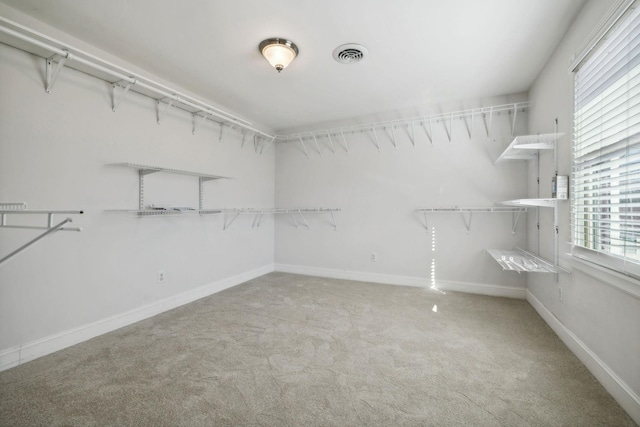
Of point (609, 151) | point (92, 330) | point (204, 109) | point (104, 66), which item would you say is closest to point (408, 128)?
point (609, 151)

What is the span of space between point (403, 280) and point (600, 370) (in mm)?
2196

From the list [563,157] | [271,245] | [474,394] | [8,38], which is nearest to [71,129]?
[8,38]

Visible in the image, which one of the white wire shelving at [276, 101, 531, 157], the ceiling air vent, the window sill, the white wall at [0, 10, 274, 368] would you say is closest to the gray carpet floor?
the white wall at [0, 10, 274, 368]

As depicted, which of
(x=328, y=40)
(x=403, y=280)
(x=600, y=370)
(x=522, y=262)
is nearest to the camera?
(x=600, y=370)

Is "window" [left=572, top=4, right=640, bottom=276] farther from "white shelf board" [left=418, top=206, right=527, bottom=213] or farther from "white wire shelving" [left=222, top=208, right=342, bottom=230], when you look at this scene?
"white wire shelving" [left=222, top=208, right=342, bottom=230]

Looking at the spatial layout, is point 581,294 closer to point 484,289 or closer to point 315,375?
point 484,289

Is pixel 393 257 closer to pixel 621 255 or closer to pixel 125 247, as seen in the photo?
pixel 621 255

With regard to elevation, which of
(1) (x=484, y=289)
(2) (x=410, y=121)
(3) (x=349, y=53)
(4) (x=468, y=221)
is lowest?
(1) (x=484, y=289)

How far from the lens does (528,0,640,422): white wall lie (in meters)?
1.46

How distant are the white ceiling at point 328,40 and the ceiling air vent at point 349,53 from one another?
0.20 ft

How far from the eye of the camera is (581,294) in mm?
1948

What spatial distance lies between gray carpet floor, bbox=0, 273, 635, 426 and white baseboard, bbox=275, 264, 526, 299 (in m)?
0.50

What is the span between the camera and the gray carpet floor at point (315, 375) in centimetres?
146

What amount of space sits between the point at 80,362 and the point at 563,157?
387cm
